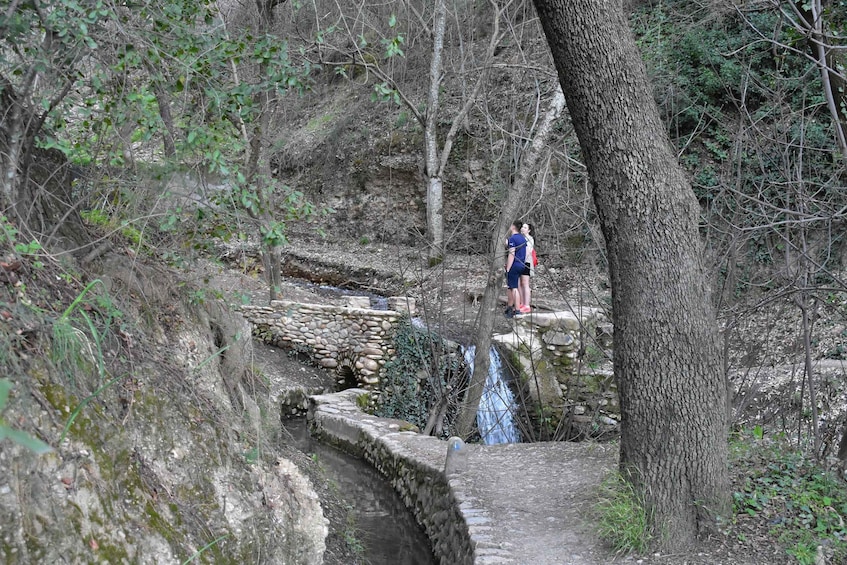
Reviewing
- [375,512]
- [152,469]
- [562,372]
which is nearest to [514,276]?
[562,372]

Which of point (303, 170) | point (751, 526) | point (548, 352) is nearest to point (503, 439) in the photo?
point (548, 352)

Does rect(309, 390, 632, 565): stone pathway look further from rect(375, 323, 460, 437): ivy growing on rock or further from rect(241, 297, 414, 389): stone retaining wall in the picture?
rect(241, 297, 414, 389): stone retaining wall

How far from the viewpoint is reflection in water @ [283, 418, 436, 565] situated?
6.99 m

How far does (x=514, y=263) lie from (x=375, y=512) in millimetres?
4785

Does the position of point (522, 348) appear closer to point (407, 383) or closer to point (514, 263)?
point (514, 263)

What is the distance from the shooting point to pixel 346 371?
494 inches

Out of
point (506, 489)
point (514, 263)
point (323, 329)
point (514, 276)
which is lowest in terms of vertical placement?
point (506, 489)

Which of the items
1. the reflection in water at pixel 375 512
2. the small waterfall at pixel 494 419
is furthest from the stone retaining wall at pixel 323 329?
the reflection in water at pixel 375 512

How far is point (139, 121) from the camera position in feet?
13.9

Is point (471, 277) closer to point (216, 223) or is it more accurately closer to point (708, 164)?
point (708, 164)

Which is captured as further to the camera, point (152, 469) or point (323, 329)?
point (323, 329)

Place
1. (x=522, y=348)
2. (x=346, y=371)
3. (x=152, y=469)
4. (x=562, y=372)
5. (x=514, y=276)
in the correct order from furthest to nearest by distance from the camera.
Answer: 1. (x=346, y=371)
2. (x=514, y=276)
3. (x=562, y=372)
4. (x=522, y=348)
5. (x=152, y=469)

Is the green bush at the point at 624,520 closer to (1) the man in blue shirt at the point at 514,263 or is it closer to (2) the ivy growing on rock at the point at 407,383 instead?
(1) the man in blue shirt at the point at 514,263

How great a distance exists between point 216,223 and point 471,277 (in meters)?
10.8
